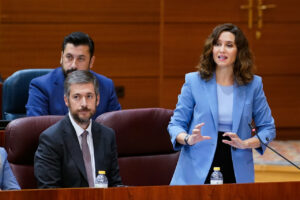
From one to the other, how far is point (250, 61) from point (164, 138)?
1.84ft

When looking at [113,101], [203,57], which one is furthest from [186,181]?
[113,101]

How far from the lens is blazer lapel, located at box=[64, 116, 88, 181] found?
242 cm

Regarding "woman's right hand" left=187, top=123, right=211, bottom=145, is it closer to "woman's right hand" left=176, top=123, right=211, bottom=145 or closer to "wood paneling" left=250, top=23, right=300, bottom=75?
"woman's right hand" left=176, top=123, right=211, bottom=145

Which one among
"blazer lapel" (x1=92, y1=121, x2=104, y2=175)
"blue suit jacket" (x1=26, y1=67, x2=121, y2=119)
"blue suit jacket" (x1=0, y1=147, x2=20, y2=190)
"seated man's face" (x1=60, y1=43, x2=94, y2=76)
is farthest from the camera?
"seated man's face" (x1=60, y1=43, x2=94, y2=76)

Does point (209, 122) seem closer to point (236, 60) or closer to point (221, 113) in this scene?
point (221, 113)

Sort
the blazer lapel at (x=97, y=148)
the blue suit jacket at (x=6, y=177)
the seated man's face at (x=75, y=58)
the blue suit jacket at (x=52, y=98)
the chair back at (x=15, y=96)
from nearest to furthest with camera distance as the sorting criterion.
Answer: the blue suit jacket at (x=6, y=177) → the blazer lapel at (x=97, y=148) → the blue suit jacket at (x=52, y=98) → the seated man's face at (x=75, y=58) → the chair back at (x=15, y=96)

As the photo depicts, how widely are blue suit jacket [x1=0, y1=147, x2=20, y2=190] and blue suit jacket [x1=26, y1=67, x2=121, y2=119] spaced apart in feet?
2.80

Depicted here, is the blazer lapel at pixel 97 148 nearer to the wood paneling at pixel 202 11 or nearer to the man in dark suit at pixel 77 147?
the man in dark suit at pixel 77 147

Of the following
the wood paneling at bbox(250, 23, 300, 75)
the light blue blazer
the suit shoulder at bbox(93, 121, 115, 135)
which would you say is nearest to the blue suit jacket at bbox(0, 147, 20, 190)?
the suit shoulder at bbox(93, 121, 115, 135)

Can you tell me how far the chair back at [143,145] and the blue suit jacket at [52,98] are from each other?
459 millimetres

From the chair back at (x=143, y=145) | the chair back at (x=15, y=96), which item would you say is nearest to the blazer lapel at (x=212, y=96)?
the chair back at (x=143, y=145)

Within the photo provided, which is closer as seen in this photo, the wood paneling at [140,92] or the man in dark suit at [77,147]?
the man in dark suit at [77,147]

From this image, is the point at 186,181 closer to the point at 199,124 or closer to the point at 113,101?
the point at 199,124

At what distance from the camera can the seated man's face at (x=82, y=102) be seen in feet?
8.16
